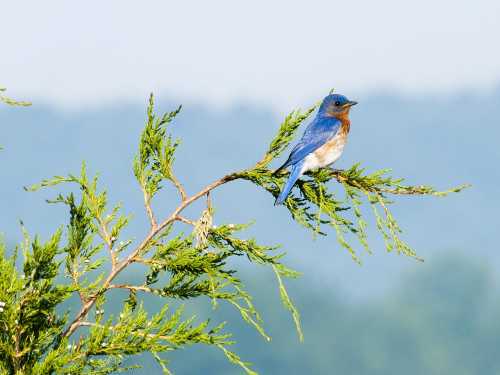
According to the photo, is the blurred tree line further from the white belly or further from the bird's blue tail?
the bird's blue tail

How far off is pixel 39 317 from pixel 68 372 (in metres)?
0.56

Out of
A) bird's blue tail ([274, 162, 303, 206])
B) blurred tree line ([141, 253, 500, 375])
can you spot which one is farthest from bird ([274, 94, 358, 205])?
blurred tree line ([141, 253, 500, 375])

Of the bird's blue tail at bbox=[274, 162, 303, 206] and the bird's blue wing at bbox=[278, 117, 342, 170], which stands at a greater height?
the bird's blue tail at bbox=[274, 162, 303, 206]

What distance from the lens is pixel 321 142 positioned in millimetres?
11883

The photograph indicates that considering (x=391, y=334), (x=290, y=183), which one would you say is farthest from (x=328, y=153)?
(x=391, y=334)

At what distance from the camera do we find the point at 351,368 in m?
165

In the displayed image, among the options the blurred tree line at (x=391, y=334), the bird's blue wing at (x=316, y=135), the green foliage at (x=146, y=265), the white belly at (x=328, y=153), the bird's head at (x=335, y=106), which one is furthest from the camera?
the blurred tree line at (x=391, y=334)

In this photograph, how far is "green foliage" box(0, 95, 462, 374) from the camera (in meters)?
8.93

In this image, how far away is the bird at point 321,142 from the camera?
9.75 metres

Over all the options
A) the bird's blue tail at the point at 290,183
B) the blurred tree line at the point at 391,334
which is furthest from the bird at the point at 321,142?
the blurred tree line at the point at 391,334

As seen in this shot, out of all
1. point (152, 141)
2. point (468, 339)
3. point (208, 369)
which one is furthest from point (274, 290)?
point (152, 141)

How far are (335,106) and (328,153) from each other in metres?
1.76

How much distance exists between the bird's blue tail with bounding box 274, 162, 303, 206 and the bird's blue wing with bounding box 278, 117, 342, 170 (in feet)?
1.98

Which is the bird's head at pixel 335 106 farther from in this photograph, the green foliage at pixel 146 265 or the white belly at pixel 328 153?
the green foliage at pixel 146 265
